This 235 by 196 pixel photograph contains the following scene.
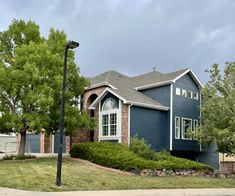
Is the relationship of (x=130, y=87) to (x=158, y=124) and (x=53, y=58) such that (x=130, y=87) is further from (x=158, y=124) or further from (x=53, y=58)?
(x=53, y=58)

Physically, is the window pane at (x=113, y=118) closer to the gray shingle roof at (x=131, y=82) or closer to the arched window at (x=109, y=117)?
the arched window at (x=109, y=117)

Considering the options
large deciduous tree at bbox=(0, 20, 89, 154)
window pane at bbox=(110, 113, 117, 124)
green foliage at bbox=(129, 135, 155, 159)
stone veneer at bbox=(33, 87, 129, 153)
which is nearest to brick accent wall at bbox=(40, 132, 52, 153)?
stone veneer at bbox=(33, 87, 129, 153)

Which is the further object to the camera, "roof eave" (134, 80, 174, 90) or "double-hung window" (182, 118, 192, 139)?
"double-hung window" (182, 118, 192, 139)

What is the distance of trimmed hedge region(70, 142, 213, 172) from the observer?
21.2m

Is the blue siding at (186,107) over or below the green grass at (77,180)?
over

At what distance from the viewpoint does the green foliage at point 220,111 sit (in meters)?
24.0

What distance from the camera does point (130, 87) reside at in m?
31.9

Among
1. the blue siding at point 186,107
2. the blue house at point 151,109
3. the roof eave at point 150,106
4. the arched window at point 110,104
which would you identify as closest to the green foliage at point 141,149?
the blue house at point 151,109

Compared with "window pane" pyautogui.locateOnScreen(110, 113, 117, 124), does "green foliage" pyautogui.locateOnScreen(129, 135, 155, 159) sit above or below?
below

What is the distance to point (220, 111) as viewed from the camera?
971 inches

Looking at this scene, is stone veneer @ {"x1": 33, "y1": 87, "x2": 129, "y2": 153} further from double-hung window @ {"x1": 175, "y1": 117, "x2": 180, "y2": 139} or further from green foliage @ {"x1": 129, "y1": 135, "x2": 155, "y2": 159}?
double-hung window @ {"x1": 175, "y1": 117, "x2": 180, "y2": 139}

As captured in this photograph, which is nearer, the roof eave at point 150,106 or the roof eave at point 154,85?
the roof eave at point 150,106

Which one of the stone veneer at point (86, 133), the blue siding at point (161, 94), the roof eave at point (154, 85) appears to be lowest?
the stone veneer at point (86, 133)

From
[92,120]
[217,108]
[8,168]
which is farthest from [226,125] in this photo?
[8,168]
